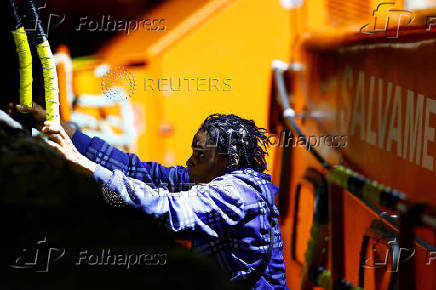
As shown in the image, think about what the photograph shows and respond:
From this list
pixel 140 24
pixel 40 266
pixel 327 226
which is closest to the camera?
pixel 327 226

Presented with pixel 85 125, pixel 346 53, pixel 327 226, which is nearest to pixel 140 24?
pixel 85 125

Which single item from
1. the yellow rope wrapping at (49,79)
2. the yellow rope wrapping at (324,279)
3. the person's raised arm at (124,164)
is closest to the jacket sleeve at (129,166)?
the person's raised arm at (124,164)

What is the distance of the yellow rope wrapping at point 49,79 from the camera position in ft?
6.24

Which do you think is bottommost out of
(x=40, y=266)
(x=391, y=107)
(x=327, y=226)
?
(x=40, y=266)

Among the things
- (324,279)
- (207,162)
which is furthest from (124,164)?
(324,279)

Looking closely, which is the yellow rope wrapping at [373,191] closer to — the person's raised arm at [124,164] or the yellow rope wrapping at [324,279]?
the yellow rope wrapping at [324,279]

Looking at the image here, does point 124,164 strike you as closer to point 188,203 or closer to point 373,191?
point 188,203

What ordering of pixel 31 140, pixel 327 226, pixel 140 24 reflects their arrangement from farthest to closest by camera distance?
1. pixel 140 24
2. pixel 31 140
3. pixel 327 226

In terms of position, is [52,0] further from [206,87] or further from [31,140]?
[31,140]

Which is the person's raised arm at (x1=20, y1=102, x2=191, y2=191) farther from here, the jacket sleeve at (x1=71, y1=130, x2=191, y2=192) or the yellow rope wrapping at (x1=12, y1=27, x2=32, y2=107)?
the yellow rope wrapping at (x1=12, y1=27, x2=32, y2=107)

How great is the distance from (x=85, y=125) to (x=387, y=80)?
5.76 feet

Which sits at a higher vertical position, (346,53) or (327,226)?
(346,53)

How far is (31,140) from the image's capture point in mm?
2021

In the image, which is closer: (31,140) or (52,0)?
(31,140)
